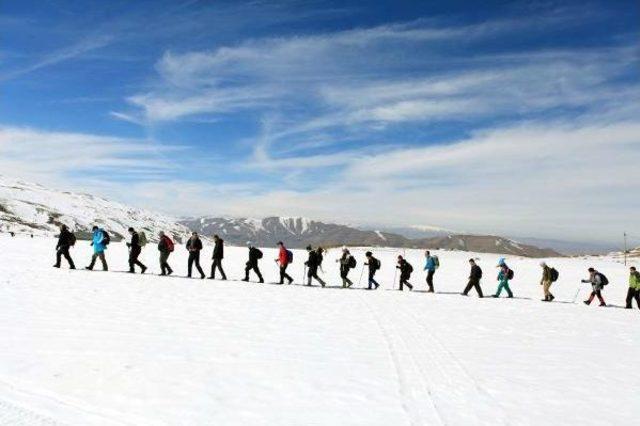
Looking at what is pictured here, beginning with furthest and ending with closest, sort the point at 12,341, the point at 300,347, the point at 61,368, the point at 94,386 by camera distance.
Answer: the point at 300,347 < the point at 12,341 < the point at 61,368 < the point at 94,386

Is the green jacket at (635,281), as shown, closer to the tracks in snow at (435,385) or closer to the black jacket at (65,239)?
the tracks in snow at (435,385)

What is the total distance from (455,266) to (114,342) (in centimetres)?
3918

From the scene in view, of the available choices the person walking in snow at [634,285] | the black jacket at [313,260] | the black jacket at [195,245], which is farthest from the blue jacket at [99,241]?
the person walking in snow at [634,285]

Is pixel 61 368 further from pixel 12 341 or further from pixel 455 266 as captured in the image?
pixel 455 266

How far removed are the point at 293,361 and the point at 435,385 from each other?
264 centimetres

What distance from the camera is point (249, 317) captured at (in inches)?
591

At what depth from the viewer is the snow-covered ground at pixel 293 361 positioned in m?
7.33

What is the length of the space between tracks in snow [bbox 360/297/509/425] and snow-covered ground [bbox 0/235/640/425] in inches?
1.4

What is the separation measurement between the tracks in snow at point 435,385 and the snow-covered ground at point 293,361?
0.12ft

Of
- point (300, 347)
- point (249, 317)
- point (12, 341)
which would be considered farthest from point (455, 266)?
point (12, 341)

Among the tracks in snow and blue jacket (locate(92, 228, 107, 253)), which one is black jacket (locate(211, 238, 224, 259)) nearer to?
blue jacket (locate(92, 228, 107, 253))

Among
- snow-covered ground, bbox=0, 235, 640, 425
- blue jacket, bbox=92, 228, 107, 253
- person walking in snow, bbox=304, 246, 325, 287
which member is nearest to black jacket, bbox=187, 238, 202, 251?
blue jacket, bbox=92, 228, 107, 253

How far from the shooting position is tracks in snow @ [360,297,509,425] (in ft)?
24.6

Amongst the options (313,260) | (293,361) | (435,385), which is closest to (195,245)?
(313,260)
